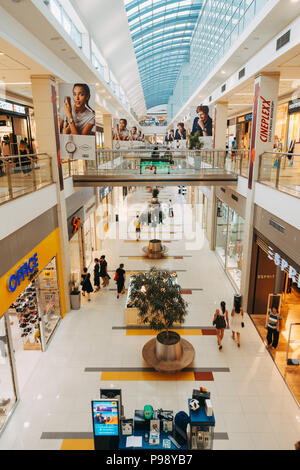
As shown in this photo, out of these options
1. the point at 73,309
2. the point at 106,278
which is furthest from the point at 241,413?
the point at 106,278

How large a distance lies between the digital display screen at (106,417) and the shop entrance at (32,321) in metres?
3.48

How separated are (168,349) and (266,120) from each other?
7.13 metres

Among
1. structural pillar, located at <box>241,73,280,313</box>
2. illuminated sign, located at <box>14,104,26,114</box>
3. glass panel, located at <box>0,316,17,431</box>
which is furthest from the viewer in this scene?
illuminated sign, located at <box>14,104,26,114</box>

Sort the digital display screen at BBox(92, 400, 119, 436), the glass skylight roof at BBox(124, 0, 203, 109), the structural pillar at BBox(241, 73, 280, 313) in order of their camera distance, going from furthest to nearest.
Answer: the glass skylight roof at BBox(124, 0, 203, 109)
the structural pillar at BBox(241, 73, 280, 313)
the digital display screen at BBox(92, 400, 119, 436)

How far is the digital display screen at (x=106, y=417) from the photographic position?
4934 millimetres

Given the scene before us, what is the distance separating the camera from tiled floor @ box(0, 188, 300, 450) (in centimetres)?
605

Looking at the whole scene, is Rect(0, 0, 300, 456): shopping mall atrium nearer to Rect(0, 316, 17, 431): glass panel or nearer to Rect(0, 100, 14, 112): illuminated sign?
Rect(0, 316, 17, 431): glass panel

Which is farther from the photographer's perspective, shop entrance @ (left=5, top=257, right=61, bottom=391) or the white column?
the white column

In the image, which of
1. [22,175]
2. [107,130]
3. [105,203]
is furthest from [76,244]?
[107,130]

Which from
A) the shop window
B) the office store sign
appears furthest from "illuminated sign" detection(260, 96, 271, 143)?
the office store sign

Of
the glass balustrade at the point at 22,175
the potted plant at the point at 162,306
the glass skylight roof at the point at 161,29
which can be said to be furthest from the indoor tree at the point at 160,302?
the glass skylight roof at the point at 161,29

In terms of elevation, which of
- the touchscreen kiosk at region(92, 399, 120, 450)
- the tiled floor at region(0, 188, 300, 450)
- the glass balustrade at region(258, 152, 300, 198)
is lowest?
the tiled floor at region(0, 188, 300, 450)

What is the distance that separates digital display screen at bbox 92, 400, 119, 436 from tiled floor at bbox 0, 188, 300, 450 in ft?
3.63

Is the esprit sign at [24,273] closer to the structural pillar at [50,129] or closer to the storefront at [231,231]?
the structural pillar at [50,129]
